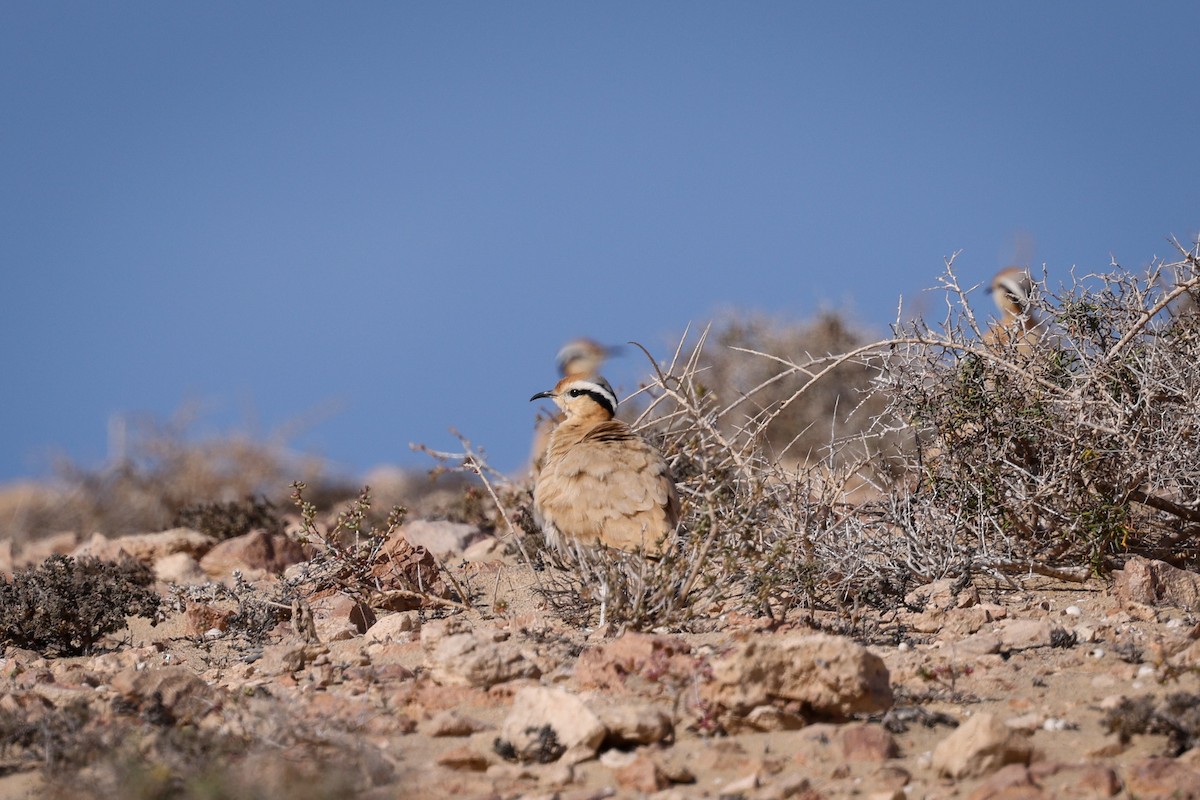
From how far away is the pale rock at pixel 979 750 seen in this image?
3.51 meters

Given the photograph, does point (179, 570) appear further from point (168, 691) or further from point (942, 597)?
point (942, 597)

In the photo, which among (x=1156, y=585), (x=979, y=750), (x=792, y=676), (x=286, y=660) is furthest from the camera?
(x=1156, y=585)

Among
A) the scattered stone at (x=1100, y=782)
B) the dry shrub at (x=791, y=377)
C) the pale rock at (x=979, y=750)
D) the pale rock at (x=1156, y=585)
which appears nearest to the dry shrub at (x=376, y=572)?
the pale rock at (x=1156, y=585)

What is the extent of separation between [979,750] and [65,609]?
511 centimetres

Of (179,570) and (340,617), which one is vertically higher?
(179,570)

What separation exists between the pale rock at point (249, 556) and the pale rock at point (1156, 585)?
5864mm

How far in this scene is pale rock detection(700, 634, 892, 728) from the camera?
396cm

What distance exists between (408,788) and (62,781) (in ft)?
3.48

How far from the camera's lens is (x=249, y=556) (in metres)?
9.18

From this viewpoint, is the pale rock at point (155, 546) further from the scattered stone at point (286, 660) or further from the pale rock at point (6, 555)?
the scattered stone at point (286, 660)

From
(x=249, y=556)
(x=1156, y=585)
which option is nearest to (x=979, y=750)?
(x=1156, y=585)

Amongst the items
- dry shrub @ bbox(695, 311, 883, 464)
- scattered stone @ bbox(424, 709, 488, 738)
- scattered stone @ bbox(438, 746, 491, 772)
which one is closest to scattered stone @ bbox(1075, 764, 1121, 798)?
scattered stone @ bbox(438, 746, 491, 772)

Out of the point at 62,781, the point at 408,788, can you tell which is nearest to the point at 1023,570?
the point at 408,788

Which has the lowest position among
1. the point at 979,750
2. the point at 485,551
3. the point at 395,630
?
the point at 979,750
